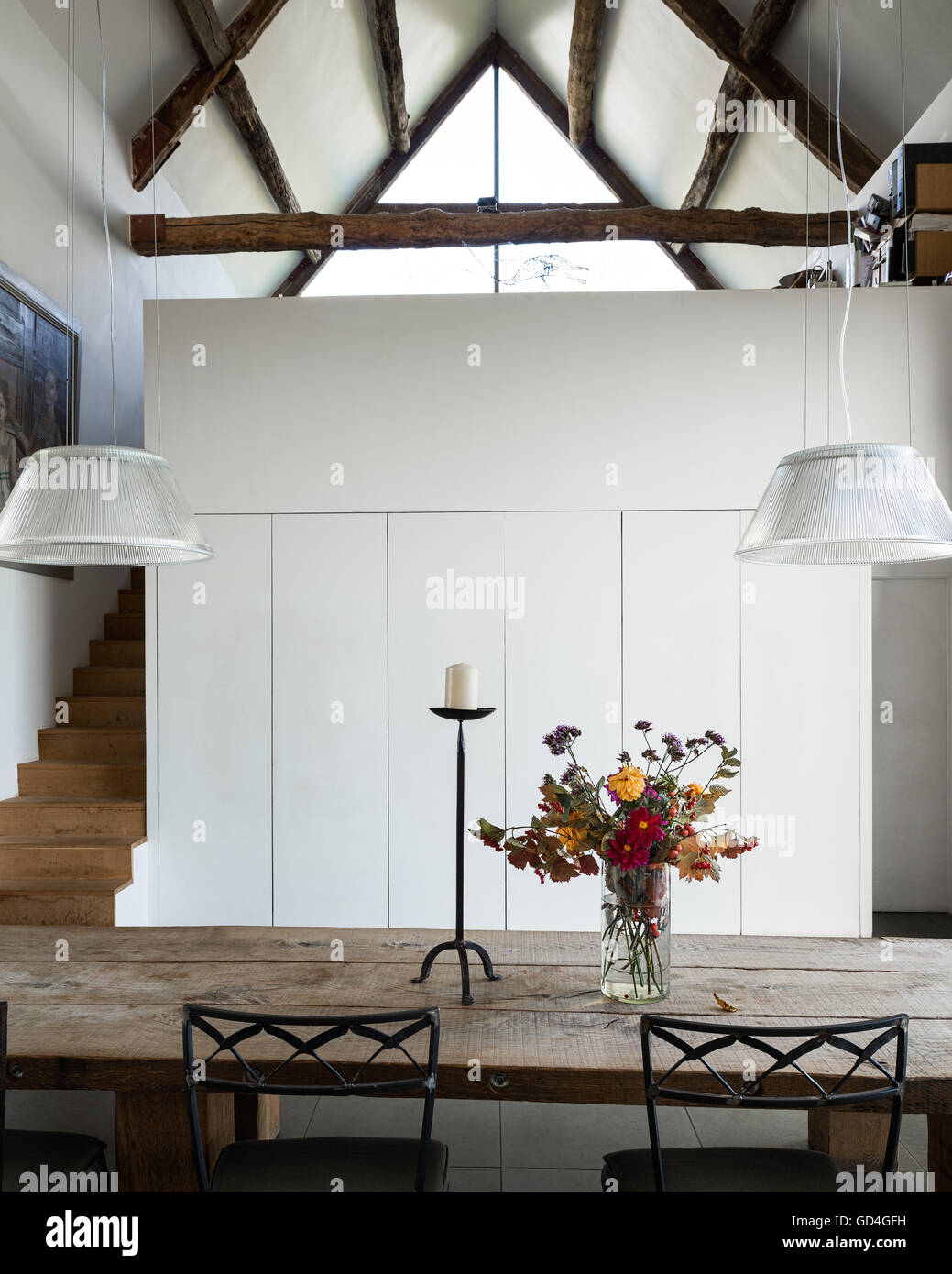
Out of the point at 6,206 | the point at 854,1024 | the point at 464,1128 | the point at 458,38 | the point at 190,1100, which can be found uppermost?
the point at 458,38

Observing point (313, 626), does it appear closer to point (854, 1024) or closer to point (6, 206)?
point (6, 206)

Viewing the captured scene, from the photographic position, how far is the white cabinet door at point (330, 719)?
3.90 m

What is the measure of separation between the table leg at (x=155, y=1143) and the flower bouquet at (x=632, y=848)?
2.49 feet

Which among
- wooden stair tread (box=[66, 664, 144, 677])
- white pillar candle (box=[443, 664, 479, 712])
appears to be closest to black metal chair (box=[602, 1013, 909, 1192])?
white pillar candle (box=[443, 664, 479, 712])

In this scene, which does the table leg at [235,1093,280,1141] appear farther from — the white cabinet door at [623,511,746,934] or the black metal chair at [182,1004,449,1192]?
the white cabinet door at [623,511,746,934]

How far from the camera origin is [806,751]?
12.6 feet

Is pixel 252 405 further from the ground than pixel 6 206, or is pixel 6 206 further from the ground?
pixel 6 206

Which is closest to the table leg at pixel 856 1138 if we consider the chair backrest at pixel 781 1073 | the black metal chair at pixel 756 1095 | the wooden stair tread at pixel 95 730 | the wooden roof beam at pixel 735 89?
the black metal chair at pixel 756 1095

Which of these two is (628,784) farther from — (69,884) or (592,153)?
(592,153)

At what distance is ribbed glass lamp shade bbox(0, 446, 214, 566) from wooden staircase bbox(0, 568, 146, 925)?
2.17 m

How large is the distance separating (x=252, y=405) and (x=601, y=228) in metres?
2.24

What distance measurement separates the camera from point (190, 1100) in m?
1.42

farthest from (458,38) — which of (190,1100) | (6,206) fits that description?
(190,1100)

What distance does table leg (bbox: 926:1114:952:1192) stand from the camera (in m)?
1.72
